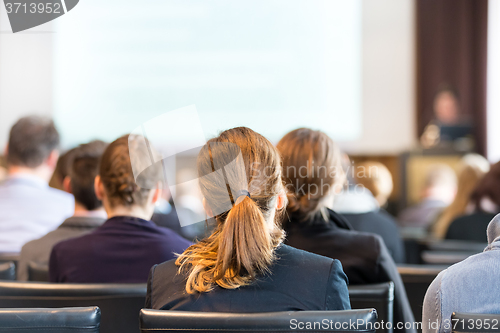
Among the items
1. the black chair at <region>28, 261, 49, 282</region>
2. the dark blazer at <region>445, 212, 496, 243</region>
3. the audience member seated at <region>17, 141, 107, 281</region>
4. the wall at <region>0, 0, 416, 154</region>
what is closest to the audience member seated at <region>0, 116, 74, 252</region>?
the audience member seated at <region>17, 141, 107, 281</region>

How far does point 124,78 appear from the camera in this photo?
5.91 m

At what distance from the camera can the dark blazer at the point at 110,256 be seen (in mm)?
1495

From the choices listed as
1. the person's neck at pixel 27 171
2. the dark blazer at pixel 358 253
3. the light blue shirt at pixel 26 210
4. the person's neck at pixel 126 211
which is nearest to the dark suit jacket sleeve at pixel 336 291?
the dark blazer at pixel 358 253

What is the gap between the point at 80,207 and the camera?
1.99 metres

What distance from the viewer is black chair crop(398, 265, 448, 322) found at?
1.58 m

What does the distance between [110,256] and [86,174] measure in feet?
1.85

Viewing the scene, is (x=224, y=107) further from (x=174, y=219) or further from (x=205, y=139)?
(x=205, y=139)

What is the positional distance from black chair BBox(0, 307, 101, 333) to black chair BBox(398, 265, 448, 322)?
1050 millimetres

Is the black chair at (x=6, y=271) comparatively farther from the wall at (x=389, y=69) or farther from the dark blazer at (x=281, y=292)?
the wall at (x=389, y=69)

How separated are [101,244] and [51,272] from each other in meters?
0.18

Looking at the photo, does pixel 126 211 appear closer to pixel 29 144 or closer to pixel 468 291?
pixel 29 144

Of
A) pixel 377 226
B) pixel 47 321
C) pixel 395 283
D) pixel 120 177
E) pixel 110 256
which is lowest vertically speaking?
pixel 377 226

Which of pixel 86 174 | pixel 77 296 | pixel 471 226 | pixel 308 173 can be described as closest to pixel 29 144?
pixel 86 174

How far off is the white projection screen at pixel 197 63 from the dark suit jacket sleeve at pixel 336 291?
184 inches
